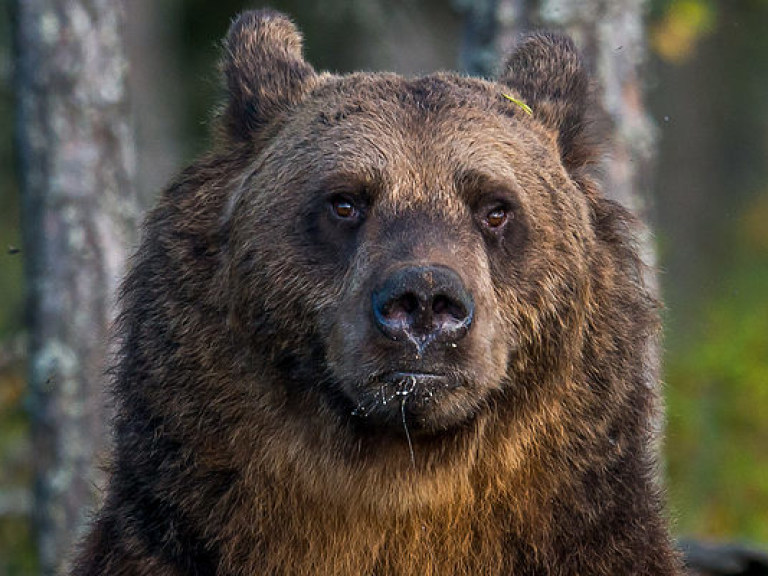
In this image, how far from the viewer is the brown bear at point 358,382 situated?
4363mm

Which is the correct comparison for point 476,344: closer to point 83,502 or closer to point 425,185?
point 425,185

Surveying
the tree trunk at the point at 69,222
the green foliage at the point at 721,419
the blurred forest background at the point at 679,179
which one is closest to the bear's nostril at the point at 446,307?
the blurred forest background at the point at 679,179

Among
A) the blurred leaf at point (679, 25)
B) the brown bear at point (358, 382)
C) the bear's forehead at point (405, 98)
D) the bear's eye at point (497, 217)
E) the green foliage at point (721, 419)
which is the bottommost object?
the green foliage at point (721, 419)

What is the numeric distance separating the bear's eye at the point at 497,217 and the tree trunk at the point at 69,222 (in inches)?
115

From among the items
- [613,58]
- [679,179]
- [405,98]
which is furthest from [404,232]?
[679,179]

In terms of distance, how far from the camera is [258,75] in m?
5.05

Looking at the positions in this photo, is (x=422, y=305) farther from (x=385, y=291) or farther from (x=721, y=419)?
(x=721, y=419)

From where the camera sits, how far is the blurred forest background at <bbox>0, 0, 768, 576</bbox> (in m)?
8.81

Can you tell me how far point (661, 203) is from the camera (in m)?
19.7

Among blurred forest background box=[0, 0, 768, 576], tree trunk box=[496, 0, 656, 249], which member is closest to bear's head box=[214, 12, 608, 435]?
blurred forest background box=[0, 0, 768, 576]

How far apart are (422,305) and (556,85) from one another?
1.51 metres

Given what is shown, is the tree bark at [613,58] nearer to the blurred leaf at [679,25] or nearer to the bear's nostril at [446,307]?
the blurred leaf at [679,25]

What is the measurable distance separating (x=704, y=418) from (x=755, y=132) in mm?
12276

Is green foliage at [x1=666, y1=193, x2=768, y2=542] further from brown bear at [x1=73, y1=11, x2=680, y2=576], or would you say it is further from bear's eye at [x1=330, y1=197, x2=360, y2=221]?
bear's eye at [x1=330, y1=197, x2=360, y2=221]
